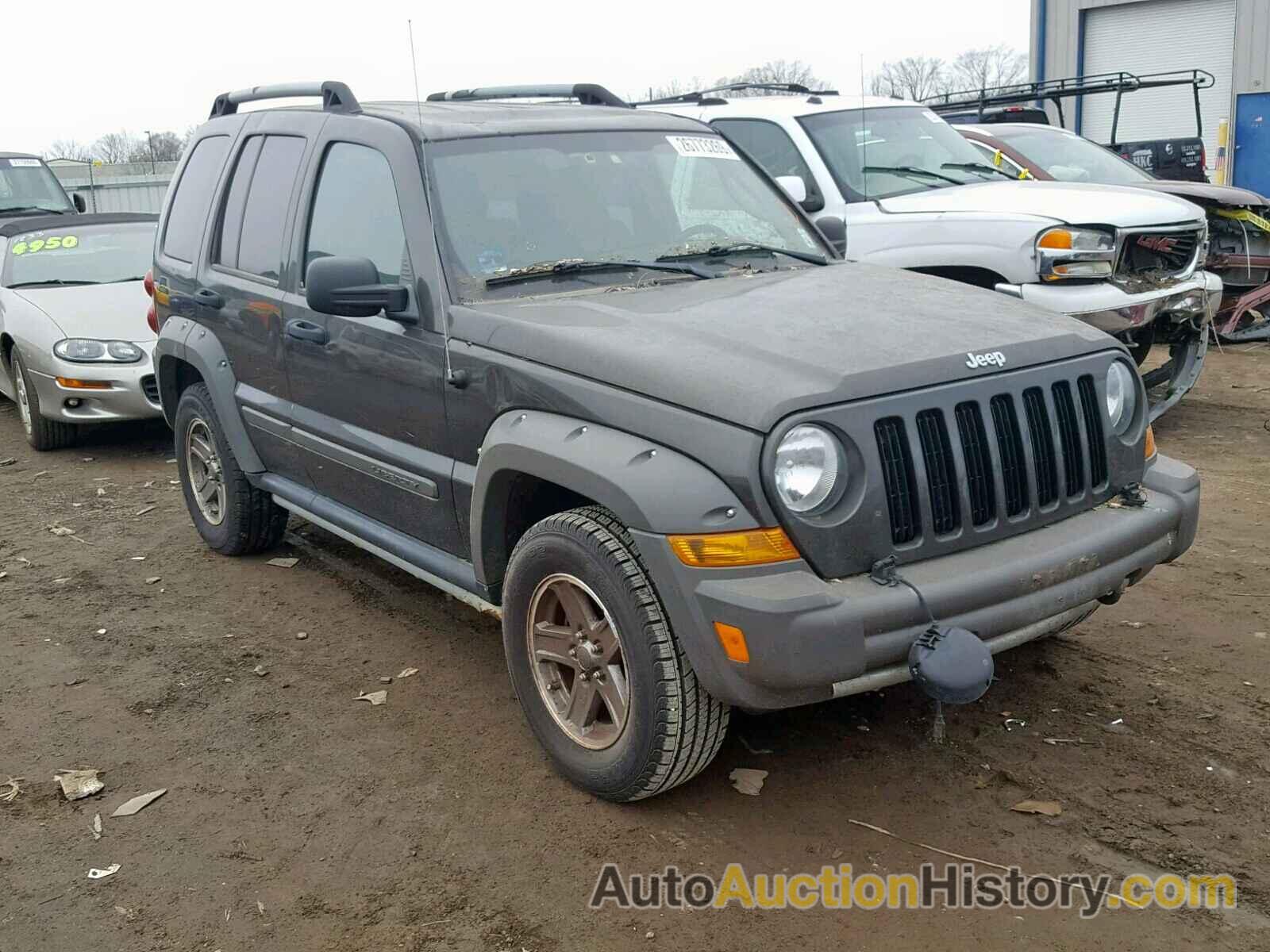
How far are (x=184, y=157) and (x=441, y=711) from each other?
329 cm

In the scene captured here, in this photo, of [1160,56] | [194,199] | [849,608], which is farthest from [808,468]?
[1160,56]

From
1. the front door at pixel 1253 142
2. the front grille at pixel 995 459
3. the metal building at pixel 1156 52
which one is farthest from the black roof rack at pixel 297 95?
the metal building at pixel 1156 52

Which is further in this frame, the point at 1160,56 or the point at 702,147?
the point at 1160,56

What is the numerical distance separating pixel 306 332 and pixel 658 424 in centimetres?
197

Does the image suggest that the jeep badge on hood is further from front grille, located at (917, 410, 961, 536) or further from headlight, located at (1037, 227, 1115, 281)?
headlight, located at (1037, 227, 1115, 281)

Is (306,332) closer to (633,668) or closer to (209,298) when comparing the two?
(209,298)

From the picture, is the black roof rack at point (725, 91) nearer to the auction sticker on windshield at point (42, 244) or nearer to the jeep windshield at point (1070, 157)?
the jeep windshield at point (1070, 157)

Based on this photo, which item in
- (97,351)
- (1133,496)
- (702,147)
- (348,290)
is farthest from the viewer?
(97,351)

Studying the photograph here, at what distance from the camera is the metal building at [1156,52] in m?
26.0

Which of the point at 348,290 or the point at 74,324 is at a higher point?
the point at 348,290

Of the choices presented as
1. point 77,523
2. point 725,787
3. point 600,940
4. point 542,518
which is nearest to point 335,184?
point 542,518

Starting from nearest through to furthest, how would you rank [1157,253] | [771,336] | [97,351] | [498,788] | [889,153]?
[771,336]
[498,788]
[1157,253]
[889,153]
[97,351]

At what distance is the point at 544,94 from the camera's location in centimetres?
568

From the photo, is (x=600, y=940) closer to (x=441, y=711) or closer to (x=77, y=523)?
(x=441, y=711)
